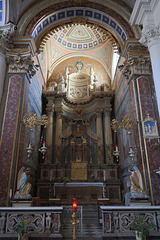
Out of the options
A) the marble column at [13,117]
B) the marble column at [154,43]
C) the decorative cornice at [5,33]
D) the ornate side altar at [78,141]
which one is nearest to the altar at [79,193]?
the ornate side altar at [78,141]

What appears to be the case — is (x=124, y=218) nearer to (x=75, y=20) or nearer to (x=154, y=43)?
(x=154, y=43)

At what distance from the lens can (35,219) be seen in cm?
559

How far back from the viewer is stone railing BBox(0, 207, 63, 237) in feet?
17.9

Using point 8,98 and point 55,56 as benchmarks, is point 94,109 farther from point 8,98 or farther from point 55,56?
point 8,98

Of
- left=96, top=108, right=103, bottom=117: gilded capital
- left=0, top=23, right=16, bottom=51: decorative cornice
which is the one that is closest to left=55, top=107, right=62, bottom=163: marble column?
left=96, top=108, right=103, bottom=117: gilded capital

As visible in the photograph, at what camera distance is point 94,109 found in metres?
15.8

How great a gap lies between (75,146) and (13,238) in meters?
9.37

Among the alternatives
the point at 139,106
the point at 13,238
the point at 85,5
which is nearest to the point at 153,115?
the point at 139,106

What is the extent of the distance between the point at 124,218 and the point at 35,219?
2.48 metres

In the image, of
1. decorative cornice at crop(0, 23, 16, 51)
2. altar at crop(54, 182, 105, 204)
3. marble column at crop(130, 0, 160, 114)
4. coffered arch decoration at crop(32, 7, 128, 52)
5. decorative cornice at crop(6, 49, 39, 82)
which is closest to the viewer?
marble column at crop(130, 0, 160, 114)

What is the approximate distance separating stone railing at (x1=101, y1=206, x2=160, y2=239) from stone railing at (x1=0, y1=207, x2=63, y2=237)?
1.29 meters

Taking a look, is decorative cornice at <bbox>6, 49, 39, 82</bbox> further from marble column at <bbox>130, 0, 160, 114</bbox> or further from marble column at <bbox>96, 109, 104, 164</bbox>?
marble column at <bbox>96, 109, 104, 164</bbox>

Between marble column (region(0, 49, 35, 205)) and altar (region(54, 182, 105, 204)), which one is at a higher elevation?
marble column (region(0, 49, 35, 205))

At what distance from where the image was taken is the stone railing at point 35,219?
17.9 ft
